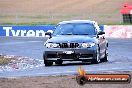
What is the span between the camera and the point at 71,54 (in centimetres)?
1967

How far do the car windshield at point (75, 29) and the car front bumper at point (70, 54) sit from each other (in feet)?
4.14

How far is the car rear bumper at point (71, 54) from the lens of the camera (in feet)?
64.6

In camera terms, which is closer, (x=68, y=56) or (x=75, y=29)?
(x=68, y=56)

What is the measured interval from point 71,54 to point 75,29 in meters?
1.68

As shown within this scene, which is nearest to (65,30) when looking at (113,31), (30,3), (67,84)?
(67,84)

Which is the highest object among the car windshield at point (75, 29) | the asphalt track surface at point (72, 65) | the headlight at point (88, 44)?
the car windshield at point (75, 29)

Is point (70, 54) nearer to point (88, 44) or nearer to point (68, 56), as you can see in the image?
point (68, 56)

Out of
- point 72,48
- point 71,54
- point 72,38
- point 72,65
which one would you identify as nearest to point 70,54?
point 71,54

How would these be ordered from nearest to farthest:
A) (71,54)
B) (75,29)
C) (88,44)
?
(71,54) < (88,44) < (75,29)

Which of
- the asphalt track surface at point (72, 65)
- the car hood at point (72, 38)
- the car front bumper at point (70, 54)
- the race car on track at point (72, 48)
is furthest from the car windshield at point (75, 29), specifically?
the car front bumper at point (70, 54)

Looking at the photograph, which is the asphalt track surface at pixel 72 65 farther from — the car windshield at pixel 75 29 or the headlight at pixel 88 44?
the car windshield at pixel 75 29

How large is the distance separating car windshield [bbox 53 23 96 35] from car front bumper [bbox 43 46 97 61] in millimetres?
1261

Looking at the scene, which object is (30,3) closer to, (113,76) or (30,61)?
(30,61)

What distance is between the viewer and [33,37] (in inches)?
1764
